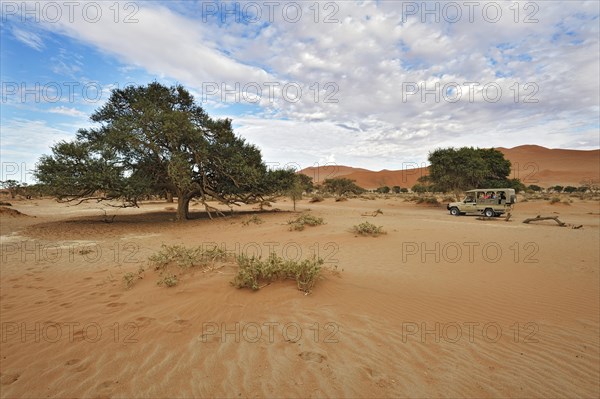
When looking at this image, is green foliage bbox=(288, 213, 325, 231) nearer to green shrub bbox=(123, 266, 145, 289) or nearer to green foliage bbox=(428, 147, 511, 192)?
green shrub bbox=(123, 266, 145, 289)

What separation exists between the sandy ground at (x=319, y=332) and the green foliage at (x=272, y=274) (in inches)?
7.0

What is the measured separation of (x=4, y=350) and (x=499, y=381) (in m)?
5.64

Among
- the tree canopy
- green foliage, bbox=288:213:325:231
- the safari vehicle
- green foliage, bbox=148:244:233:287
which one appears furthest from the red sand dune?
green foliage, bbox=148:244:233:287

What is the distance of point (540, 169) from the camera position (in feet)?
310

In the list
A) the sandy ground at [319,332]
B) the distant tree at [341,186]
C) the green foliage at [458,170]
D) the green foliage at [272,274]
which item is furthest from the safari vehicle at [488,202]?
the distant tree at [341,186]

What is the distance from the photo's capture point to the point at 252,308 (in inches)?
168

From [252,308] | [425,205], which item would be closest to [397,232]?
[252,308]

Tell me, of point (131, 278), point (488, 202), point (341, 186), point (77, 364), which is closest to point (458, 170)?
point (488, 202)

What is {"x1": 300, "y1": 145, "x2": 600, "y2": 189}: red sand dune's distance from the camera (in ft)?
259

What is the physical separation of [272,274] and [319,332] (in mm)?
1640

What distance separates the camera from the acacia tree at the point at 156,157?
45.5ft

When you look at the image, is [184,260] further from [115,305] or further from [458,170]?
[458,170]

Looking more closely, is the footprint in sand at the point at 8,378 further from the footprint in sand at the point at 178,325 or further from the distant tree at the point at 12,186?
the distant tree at the point at 12,186

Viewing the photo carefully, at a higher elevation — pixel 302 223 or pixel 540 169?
pixel 540 169
